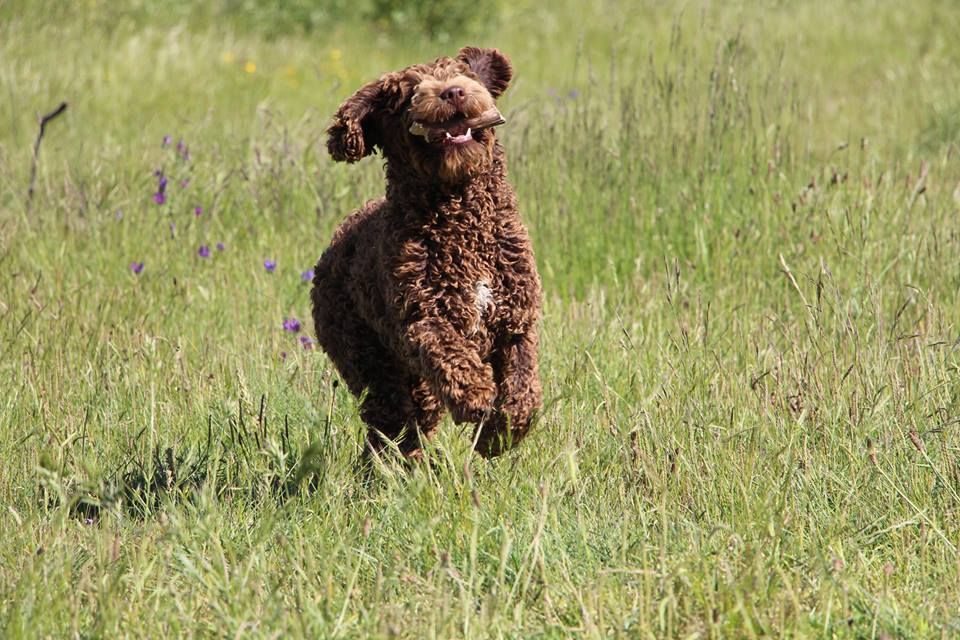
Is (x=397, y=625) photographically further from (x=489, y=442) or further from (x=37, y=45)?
(x=37, y=45)

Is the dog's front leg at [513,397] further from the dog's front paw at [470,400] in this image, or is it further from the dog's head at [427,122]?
the dog's head at [427,122]

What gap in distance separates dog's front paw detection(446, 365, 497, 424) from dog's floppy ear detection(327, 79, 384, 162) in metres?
0.72

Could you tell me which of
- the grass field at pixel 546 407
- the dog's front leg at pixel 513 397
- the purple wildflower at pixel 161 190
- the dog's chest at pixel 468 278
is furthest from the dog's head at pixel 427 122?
the purple wildflower at pixel 161 190

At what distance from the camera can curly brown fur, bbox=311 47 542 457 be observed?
11.0 feet

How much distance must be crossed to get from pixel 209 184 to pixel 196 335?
61.2 inches

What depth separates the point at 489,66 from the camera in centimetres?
381

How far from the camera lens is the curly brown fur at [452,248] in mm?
3367

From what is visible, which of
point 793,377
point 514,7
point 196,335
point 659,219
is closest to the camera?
point 793,377

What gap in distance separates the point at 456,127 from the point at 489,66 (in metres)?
0.54

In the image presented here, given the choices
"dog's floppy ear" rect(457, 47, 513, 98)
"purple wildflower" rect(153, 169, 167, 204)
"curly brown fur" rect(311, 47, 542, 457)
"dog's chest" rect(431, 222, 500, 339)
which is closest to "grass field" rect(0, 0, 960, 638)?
"purple wildflower" rect(153, 169, 167, 204)

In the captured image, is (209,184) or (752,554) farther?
(209,184)

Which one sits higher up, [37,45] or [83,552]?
[37,45]

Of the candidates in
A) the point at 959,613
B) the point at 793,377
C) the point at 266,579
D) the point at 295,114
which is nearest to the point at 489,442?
the point at 266,579

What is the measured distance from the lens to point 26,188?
267 inches
